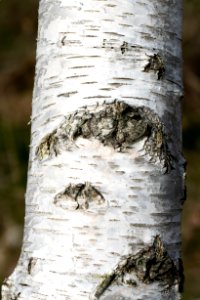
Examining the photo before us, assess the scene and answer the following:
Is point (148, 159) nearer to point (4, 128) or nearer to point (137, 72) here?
point (137, 72)

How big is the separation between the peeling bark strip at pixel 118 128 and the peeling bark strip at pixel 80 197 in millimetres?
55

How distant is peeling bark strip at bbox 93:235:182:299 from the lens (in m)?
1.01

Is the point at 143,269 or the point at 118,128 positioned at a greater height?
the point at 118,128

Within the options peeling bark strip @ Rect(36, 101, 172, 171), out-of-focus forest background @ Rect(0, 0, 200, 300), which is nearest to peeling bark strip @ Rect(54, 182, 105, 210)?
peeling bark strip @ Rect(36, 101, 172, 171)

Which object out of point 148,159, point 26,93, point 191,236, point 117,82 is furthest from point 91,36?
point 26,93

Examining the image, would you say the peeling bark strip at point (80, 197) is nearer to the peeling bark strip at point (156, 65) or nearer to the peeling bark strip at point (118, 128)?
the peeling bark strip at point (118, 128)

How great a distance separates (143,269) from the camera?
1021 millimetres

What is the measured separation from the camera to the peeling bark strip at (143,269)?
101 centimetres

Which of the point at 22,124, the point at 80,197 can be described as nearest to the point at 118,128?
the point at 80,197

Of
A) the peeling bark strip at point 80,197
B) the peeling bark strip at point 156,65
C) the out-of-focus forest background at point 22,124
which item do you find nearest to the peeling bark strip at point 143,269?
the peeling bark strip at point 80,197

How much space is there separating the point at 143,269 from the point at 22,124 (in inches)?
186

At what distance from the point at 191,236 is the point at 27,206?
3.51 meters

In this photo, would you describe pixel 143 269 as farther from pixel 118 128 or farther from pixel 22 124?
pixel 22 124

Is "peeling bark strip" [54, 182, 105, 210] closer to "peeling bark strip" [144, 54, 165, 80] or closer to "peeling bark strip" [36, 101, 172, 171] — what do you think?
"peeling bark strip" [36, 101, 172, 171]
